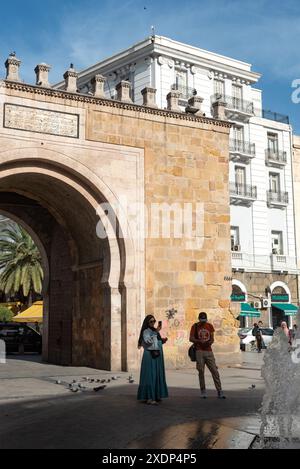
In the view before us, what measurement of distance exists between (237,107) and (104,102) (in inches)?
763

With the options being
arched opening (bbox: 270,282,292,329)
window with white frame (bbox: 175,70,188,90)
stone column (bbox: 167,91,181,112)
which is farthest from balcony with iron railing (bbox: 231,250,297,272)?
stone column (bbox: 167,91,181,112)

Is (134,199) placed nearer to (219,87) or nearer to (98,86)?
(98,86)

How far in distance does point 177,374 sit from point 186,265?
3058 mm

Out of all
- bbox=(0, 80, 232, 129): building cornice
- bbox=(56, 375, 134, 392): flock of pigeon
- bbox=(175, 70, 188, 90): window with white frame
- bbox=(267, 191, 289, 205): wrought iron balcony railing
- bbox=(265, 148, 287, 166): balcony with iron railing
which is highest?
bbox=(175, 70, 188, 90): window with white frame

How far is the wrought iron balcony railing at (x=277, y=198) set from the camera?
3156 centimetres

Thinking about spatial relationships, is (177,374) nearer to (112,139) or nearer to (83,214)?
(83,214)

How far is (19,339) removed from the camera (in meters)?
22.2

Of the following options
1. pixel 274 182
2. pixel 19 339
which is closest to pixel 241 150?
pixel 274 182

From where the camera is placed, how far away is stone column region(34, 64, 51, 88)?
45.2 ft

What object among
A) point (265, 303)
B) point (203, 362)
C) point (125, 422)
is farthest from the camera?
point (265, 303)

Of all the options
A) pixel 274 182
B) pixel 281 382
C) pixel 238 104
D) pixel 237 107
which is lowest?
pixel 281 382

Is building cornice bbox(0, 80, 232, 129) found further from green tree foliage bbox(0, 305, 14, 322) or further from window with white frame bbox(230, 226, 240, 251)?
green tree foliage bbox(0, 305, 14, 322)

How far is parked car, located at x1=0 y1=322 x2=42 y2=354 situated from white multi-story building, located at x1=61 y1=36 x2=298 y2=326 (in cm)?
1146

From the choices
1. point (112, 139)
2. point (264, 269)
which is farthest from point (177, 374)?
point (264, 269)
